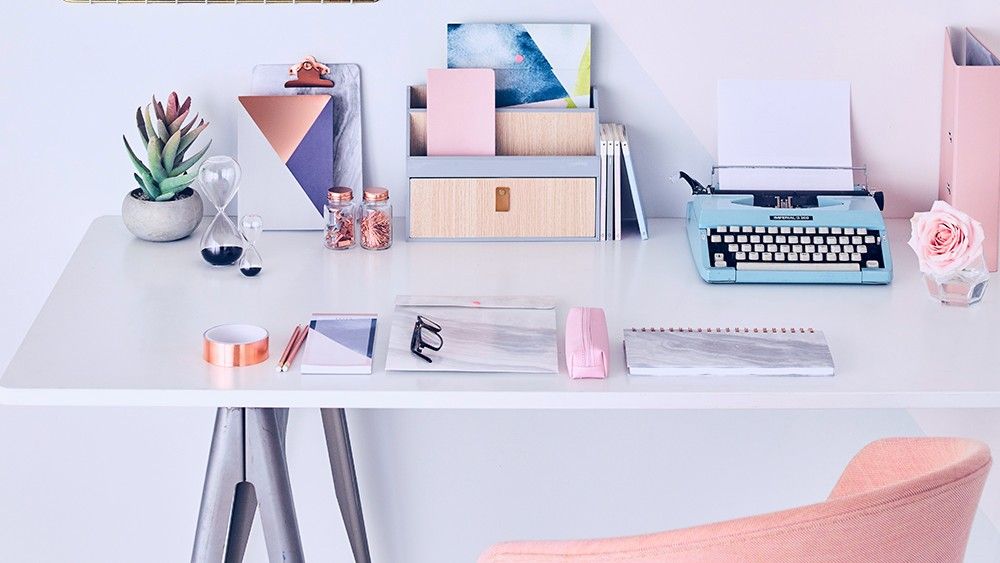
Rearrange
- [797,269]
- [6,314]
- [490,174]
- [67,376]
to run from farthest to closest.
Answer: [6,314] < [490,174] < [797,269] < [67,376]

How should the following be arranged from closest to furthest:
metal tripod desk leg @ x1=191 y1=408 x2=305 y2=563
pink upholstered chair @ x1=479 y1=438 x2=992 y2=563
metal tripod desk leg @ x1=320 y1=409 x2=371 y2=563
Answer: pink upholstered chair @ x1=479 y1=438 x2=992 y2=563, metal tripod desk leg @ x1=191 y1=408 x2=305 y2=563, metal tripod desk leg @ x1=320 y1=409 x2=371 y2=563

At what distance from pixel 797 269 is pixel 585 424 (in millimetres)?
526

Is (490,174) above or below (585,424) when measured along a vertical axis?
above

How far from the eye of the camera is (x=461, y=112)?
1.97m

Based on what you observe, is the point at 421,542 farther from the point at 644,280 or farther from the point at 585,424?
the point at 644,280

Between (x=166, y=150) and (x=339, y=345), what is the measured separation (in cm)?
50

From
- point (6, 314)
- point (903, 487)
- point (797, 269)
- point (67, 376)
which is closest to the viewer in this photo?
point (903, 487)

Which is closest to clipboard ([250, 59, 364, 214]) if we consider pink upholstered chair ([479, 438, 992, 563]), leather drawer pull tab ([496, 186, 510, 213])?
leather drawer pull tab ([496, 186, 510, 213])

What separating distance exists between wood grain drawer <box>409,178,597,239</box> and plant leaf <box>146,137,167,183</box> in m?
0.35

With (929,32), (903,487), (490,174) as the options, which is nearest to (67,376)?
(490,174)

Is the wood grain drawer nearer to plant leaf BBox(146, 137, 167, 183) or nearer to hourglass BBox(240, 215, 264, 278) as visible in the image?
hourglass BBox(240, 215, 264, 278)

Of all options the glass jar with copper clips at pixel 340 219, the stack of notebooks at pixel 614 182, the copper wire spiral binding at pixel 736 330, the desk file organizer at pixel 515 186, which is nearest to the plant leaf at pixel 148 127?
the glass jar with copper clips at pixel 340 219

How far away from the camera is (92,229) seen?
2.02 metres

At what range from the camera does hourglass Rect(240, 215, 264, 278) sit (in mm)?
1836
